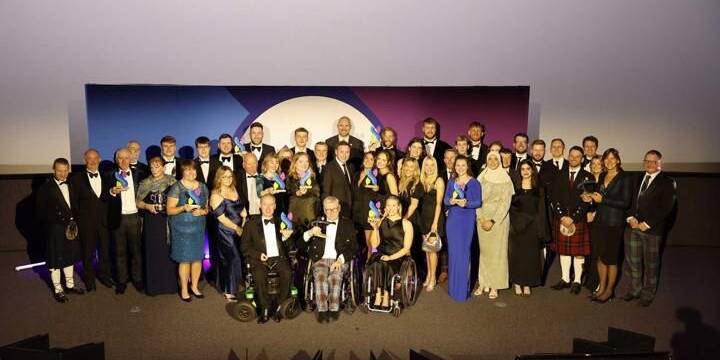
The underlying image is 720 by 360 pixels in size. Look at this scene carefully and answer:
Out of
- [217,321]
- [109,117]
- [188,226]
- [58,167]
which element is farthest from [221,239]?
[109,117]

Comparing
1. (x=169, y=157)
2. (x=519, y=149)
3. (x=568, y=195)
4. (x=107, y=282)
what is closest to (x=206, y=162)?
(x=169, y=157)

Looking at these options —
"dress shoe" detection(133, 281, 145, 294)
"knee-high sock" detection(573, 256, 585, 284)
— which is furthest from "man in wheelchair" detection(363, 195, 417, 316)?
"dress shoe" detection(133, 281, 145, 294)

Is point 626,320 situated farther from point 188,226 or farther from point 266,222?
point 188,226

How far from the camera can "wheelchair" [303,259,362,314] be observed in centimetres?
584

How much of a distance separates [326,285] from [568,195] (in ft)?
8.49

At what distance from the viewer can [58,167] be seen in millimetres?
6215

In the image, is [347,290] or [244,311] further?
[347,290]

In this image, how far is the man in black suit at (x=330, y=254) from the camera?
5.73 m

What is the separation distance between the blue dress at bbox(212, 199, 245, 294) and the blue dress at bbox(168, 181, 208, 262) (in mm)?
176

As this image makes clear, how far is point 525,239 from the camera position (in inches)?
249

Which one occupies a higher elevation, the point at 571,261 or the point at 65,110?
the point at 65,110

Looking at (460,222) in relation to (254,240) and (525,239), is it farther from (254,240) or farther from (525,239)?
(254,240)

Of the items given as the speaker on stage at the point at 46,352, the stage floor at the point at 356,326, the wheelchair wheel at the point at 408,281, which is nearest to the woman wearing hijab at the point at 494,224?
the stage floor at the point at 356,326

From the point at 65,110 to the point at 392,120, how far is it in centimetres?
409
